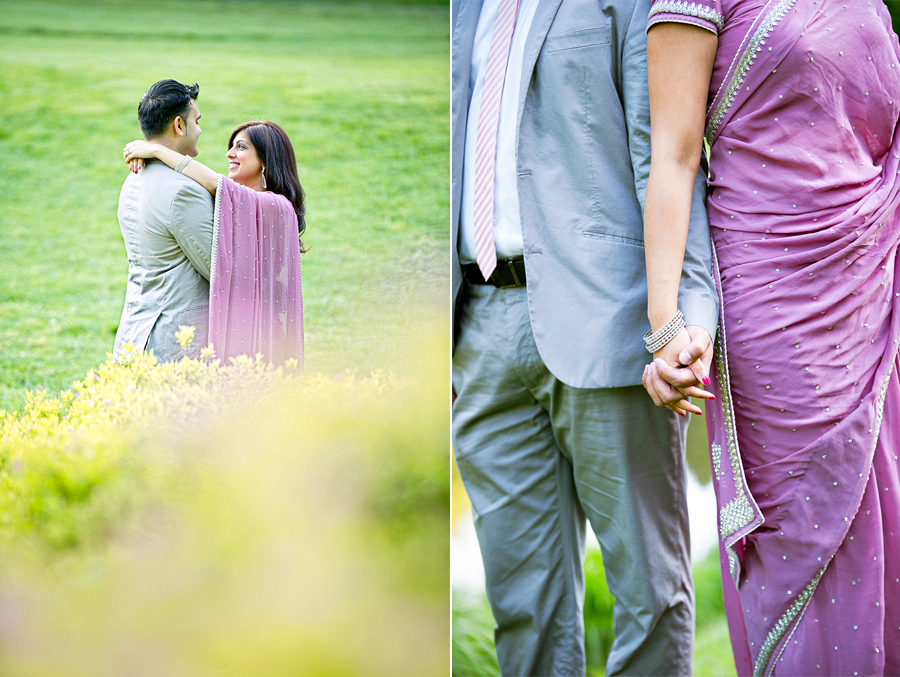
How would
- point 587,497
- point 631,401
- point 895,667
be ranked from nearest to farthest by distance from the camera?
point 895,667
point 631,401
point 587,497

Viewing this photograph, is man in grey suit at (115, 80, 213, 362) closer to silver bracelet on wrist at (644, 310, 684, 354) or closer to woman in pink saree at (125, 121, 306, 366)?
woman in pink saree at (125, 121, 306, 366)

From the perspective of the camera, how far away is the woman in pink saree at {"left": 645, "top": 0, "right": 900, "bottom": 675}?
1414 millimetres

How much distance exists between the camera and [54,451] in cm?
162

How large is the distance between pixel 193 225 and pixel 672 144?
99cm

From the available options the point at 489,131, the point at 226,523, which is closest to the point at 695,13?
the point at 489,131

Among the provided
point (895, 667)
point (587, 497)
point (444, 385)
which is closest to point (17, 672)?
point (444, 385)

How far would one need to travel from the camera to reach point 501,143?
66.8 inches

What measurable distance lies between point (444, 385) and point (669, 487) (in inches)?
22.5

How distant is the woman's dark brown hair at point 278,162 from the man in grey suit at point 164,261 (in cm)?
17

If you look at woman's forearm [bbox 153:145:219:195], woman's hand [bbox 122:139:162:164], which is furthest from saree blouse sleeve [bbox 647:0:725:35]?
woman's hand [bbox 122:139:162:164]

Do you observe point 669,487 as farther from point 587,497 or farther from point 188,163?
point 188,163

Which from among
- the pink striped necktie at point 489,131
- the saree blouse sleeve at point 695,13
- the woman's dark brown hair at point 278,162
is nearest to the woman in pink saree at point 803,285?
the saree blouse sleeve at point 695,13

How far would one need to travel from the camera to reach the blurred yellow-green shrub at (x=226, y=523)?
162 cm

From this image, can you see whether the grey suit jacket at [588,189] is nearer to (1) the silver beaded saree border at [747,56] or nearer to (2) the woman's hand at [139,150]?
(1) the silver beaded saree border at [747,56]
